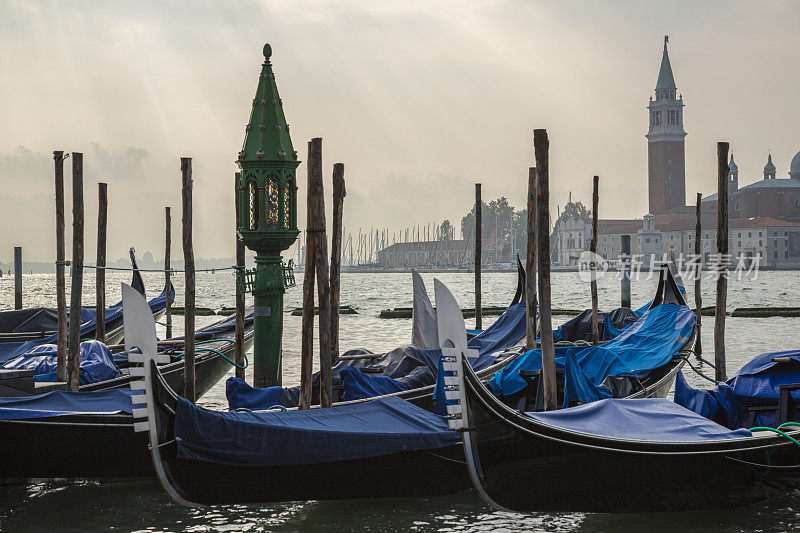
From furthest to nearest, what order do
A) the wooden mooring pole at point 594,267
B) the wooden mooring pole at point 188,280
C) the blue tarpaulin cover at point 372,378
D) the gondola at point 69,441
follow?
the wooden mooring pole at point 594,267 → the wooden mooring pole at point 188,280 → the blue tarpaulin cover at point 372,378 → the gondola at point 69,441

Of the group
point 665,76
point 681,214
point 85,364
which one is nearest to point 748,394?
point 85,364

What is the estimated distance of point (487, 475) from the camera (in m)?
3.97

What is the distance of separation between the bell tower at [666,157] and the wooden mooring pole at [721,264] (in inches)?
2261

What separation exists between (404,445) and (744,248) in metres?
61.0

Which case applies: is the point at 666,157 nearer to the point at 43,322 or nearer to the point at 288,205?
the point at 43,322

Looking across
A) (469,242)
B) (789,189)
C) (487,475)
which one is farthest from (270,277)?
(469,242)

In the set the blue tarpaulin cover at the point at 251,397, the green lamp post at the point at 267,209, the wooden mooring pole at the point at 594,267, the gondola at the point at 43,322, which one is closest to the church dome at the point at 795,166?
the wooden mooring pole at the point at 594,267

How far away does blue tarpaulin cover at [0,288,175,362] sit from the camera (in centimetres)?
716

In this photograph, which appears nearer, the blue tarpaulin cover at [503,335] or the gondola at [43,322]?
the blue tarpaulin cover at [503,335]

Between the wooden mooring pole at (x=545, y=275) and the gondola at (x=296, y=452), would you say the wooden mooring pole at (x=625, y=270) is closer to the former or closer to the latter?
the wooden mooring pole at (x=545, y=275)

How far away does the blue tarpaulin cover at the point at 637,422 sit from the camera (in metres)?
4.26

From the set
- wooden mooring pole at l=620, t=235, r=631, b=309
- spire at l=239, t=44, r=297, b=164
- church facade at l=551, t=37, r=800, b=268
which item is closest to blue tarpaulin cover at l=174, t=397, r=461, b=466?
spire at l=239, t=44, r=297, b=164

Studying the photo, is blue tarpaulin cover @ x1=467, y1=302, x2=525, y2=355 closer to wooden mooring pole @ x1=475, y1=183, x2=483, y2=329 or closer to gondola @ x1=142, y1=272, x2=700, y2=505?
wooden mooring pole @ x1=475, y1=183, x2=483, y2=329

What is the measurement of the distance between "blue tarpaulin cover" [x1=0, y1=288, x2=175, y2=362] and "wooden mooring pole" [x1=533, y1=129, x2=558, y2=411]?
13.7 ft
